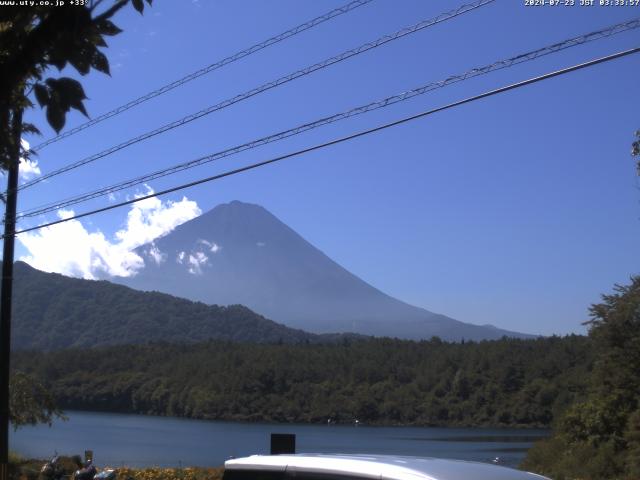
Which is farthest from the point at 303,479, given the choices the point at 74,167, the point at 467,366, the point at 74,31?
the point at 467,366

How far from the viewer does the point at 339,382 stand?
7656 cm

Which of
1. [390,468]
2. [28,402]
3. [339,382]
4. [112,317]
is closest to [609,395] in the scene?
[28,402]

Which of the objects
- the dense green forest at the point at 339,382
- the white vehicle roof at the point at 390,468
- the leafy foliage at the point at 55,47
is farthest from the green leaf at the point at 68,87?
the dense green forest at the point at 339,382

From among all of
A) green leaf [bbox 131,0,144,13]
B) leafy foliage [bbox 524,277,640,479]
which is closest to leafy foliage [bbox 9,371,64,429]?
leafy foliage [bbox 524,277,640,479]

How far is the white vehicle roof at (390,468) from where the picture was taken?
525cm

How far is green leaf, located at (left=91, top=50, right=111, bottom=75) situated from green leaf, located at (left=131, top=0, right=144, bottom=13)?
11.6 inches

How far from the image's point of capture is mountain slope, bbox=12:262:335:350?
166m

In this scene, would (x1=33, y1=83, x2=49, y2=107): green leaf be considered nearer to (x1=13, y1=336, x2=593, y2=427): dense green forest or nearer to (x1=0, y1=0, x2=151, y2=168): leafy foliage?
(x1=0, y1=0, x2=151, y2=168): leafy foliage

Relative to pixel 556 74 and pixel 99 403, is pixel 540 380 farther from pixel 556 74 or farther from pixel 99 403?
pixel 556 74

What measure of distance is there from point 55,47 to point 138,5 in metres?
0.49

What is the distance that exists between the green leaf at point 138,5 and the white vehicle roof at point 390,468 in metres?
3.04

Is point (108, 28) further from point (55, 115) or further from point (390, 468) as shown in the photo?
point (390, 468)

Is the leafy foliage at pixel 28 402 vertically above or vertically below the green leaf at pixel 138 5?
below

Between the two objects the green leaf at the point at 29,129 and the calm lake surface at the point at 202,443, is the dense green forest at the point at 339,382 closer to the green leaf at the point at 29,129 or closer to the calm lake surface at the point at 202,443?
the calm lake surface at the point at 202,443
